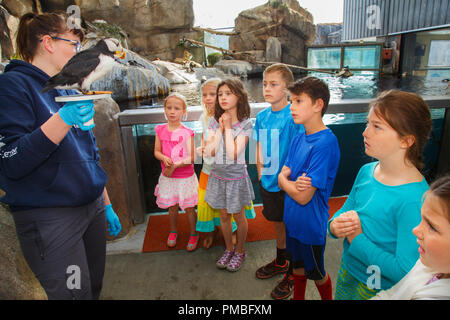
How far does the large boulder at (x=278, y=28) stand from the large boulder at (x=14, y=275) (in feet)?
73.6

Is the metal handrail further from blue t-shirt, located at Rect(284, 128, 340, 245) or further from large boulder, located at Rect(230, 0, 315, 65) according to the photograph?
large boulder, located at Rect(230, 0, 315, 65)

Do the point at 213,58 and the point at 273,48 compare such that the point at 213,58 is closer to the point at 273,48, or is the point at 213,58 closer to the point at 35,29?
the point at 273,48

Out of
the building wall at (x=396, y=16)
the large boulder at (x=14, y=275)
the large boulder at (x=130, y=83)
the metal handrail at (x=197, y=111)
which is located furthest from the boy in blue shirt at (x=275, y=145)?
the building wall at (x=396, y=16)

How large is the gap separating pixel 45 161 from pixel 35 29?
0.54 metres

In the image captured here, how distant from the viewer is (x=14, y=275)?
1.24 m

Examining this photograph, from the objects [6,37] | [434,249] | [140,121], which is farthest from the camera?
[6,37]

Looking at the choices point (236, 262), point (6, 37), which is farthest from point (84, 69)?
point (6, 37)

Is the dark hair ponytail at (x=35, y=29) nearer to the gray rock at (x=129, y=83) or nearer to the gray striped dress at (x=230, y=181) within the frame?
the gray striped dress at (x=230, y=181)

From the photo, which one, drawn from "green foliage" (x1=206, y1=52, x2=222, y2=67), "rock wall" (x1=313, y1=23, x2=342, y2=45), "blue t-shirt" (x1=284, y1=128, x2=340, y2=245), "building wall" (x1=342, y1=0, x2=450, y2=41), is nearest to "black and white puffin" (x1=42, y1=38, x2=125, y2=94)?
"blue t-shirt" (x1=284, y1=128, x2=340, y2=245)

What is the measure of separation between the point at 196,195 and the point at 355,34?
22118mm

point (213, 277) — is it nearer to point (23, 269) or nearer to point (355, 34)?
point (23, 269)

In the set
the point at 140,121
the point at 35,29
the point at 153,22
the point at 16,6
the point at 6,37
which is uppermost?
the point at 153,22
